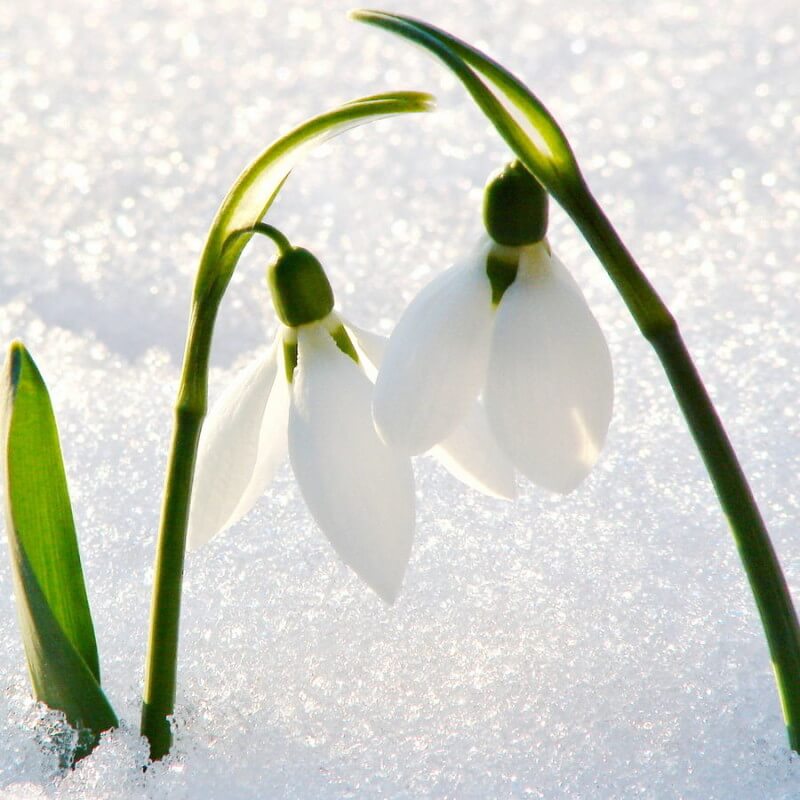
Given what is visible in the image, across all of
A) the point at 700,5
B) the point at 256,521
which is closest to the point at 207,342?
the point at 256,521

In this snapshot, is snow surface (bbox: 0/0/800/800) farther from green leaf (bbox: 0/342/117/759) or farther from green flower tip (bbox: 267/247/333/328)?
green flower tip (bbox: 267/247/333/328)

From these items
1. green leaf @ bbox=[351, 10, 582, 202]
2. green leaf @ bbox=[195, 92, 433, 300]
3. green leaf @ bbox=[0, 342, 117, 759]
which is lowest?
green leaf @ bbox=[0, 342, 117, 759]

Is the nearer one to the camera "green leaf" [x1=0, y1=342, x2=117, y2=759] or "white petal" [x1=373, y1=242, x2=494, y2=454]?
"white petal" [x1=373, y1=242, x2=494, y2=454]

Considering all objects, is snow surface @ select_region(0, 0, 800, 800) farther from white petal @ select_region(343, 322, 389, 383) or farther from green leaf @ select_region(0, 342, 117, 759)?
white petal @ select_region(343, 322, 389, 383)

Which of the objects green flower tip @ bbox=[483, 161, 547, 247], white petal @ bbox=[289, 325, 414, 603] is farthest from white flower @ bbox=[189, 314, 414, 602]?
green flower tip @ bbox=[483, 161, 547, 247]

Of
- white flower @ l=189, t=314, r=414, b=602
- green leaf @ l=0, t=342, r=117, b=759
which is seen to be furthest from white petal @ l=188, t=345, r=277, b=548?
green leaf @ l=0, t=342, r=117, b=759

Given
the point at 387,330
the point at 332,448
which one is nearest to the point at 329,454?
the point at 332,448

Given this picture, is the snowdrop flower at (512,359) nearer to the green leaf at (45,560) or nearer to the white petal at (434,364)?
the white petal at (434,364)

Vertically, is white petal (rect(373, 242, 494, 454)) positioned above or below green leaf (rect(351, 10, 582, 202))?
below
